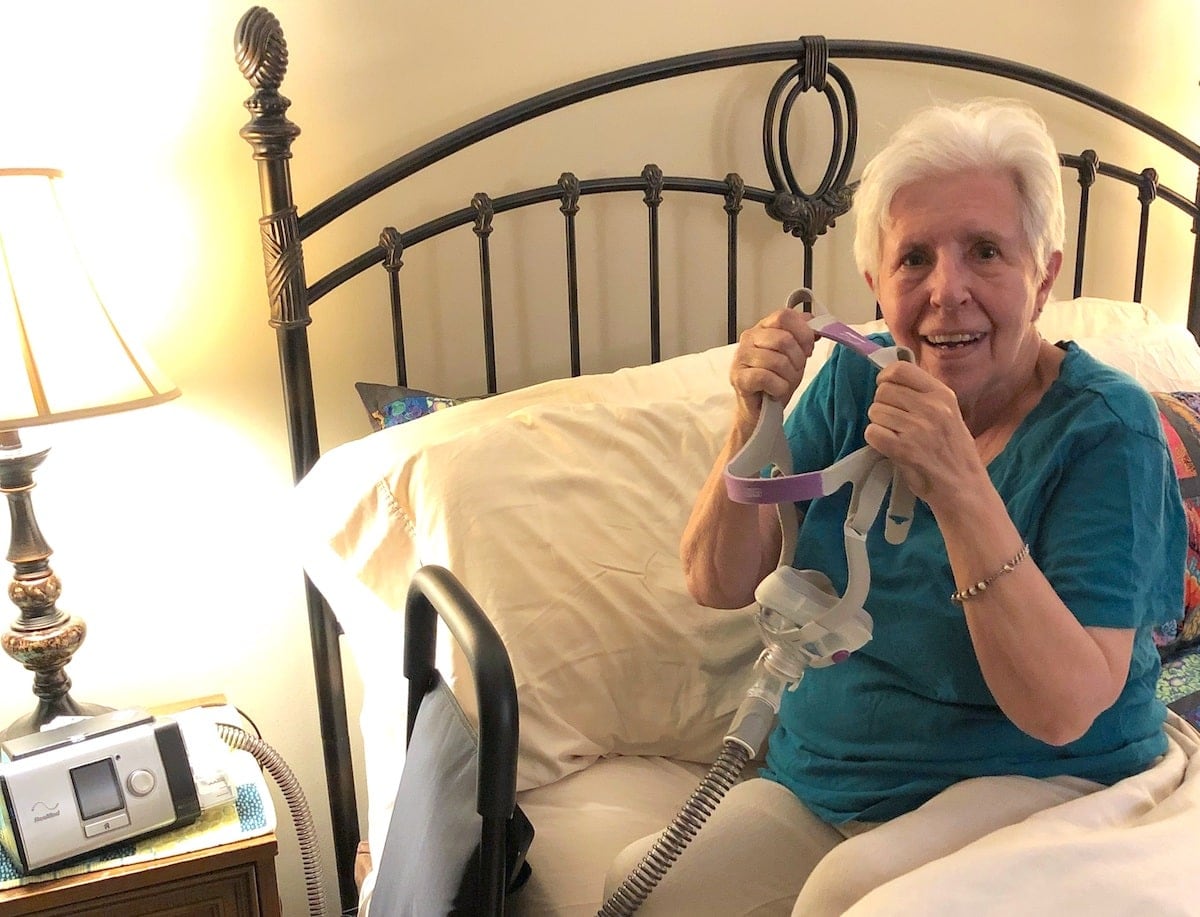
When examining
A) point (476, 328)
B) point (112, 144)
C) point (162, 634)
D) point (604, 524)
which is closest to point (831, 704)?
point (604, 524)

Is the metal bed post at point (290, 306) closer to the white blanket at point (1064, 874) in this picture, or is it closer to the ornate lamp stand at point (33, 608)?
the ornate lamp stand at point (33, 608)

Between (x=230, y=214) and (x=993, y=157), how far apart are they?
96 centimetres

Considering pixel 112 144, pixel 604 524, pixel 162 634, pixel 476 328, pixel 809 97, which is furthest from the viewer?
pixel 809 97

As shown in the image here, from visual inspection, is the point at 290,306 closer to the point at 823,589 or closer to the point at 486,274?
the point at 486,274

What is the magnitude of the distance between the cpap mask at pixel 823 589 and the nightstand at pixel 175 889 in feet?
1.91

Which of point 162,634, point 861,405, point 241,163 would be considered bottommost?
point 162,634

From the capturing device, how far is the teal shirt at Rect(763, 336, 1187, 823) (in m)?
0.94

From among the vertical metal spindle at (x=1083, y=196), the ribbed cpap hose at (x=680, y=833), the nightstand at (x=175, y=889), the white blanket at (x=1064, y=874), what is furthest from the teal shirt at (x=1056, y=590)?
the vertical metal spindle at (x=1083, y=196)

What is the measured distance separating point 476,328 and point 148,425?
49 cm

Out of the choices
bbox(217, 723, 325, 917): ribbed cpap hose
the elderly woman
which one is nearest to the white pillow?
the elderly woman

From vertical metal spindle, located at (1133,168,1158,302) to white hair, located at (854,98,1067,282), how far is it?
112 cm

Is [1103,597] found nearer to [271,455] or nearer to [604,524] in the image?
[604,524]

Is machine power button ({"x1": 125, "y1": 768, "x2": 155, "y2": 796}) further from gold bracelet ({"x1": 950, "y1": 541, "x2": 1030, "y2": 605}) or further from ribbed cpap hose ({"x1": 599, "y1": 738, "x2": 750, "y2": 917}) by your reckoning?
gold bracelet ({"x1": 950, "y1": 541, "x2": 1030, "y2": 605})

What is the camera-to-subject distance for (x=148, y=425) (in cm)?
145
